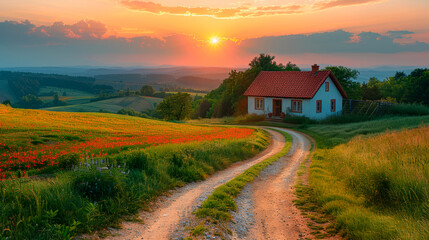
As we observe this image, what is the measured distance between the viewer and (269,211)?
9.57 meters

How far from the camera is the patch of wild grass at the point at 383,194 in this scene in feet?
23.0

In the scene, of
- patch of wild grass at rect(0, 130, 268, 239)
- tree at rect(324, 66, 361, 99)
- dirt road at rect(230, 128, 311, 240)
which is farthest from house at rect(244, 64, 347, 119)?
patch of wild grass at rect(0, 130, 268, 239)

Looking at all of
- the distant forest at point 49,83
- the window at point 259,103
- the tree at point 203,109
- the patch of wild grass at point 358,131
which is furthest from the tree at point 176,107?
the distant forest at point 49,83

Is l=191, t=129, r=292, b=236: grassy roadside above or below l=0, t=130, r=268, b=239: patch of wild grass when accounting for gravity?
below

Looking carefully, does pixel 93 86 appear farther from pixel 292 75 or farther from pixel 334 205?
pixel 334 205

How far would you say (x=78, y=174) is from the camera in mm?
8398

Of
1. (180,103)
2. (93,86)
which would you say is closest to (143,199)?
(180,103)

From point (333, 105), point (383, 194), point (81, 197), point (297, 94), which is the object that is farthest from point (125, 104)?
point (383, 194)

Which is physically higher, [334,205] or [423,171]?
[423,171]

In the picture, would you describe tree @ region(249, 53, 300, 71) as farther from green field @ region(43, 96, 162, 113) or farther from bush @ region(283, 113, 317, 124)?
green field @ region(43, 96, 162, 113)

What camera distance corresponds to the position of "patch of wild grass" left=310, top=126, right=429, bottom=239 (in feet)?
23.0

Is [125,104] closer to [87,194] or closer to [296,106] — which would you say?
[296,106]

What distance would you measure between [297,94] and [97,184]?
134 ft

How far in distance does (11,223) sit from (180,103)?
66.2 m
